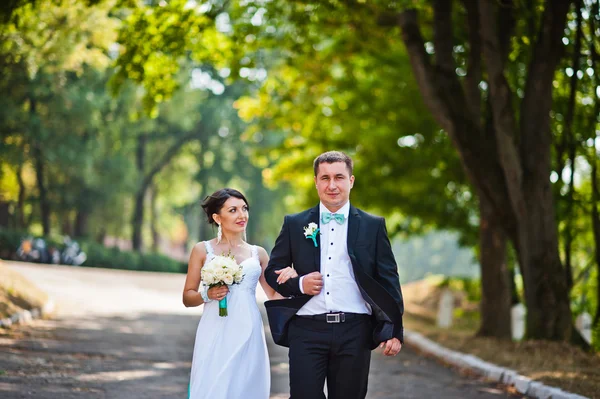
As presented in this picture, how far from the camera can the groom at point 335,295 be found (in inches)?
219

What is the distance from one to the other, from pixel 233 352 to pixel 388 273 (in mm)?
1512

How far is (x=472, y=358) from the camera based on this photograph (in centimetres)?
1352

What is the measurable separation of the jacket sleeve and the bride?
Result: 1119 millimetres

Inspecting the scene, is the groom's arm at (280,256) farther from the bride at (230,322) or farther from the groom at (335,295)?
the bride at (230,322)

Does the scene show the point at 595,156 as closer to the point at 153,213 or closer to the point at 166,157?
the point at 166,157

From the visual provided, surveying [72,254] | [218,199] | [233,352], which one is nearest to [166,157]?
[72,254]

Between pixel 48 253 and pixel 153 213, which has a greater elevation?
pixel 153 213

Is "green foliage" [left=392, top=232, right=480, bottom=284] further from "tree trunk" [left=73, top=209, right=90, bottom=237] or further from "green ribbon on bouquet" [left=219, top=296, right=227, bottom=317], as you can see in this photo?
"green ribbon on bouquet" [left=219, top=296, right=227, bottom=317]

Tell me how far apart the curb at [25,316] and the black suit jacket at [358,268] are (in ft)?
33.2

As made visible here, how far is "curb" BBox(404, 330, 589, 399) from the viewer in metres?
9.77

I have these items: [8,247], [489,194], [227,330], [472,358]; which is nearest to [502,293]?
[489,194]

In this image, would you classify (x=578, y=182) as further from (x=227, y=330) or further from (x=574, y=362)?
(x=227, y=330)

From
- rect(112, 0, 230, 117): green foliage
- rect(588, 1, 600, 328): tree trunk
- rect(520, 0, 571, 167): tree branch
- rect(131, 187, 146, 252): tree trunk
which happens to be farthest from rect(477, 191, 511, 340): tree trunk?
rect(131, 187, 146, 252): tree trunk

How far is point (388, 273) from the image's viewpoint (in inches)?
223
